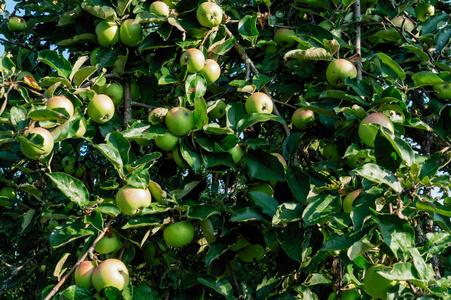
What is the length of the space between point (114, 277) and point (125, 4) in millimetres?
1065

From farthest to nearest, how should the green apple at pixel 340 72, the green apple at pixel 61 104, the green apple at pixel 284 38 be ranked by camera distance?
the green apple at pixel 284 38
the green apple at pixel 340 72
the green apple at pixel 61 104

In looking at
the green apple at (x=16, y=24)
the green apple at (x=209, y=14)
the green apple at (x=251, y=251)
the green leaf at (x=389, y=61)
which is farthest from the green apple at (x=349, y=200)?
the green apple at (x=16, y=24)

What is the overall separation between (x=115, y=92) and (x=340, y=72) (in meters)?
0.91

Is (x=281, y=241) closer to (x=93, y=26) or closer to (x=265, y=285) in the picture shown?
(x=265, y=285)

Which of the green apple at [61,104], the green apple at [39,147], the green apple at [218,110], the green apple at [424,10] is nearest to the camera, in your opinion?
the green apple at [39,147]

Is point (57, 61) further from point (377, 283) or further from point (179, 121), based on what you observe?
point (377, 283)

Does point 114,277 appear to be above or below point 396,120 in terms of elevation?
below

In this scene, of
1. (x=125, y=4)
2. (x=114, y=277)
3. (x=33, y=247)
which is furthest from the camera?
(x=33, y=247)

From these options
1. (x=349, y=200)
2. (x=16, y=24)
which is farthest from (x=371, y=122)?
(x=16, y=24)

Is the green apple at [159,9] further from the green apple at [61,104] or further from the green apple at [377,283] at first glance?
the green apple at [377,283]

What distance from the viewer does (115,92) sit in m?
1.76

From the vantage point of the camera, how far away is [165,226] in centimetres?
154

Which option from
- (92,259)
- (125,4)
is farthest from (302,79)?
(92,259)

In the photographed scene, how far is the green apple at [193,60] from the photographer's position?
1642 millimetres
